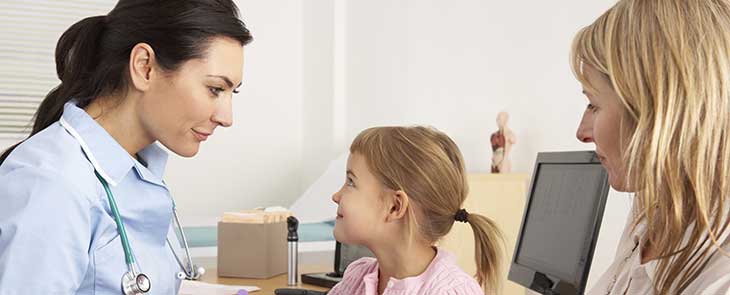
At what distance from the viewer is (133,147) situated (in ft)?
4.62

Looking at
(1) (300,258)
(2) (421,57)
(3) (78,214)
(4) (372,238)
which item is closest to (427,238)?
(4) (372,238)

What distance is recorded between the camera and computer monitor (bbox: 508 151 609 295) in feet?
5.36

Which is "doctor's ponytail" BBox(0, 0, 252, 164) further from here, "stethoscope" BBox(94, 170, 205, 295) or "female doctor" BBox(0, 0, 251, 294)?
"stethoscope" BBox(94, 170, 205, 295)

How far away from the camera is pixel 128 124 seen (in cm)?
139

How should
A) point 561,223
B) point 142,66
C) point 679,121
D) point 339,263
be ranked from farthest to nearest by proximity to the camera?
1. point 339,263
2. point 561,223
3. point 142,66
4. point 679,121

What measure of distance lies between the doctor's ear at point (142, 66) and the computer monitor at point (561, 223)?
2.69ft

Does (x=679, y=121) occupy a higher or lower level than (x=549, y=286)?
higher

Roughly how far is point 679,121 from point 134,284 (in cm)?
76

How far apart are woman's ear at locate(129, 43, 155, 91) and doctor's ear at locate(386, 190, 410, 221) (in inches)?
21.2

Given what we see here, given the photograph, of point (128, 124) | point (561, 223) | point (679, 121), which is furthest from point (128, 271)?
point (561, 223)

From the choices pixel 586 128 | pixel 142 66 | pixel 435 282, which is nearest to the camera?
pixel 586 128

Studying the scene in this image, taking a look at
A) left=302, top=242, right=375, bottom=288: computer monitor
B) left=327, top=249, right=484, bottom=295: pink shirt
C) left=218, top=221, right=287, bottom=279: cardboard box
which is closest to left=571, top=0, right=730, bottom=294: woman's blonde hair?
left=327, top=249, right=484, bottom=295: pink shirt

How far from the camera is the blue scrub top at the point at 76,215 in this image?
1.15m

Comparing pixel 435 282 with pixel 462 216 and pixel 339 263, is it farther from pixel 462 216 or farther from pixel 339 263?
pixel 339 263
